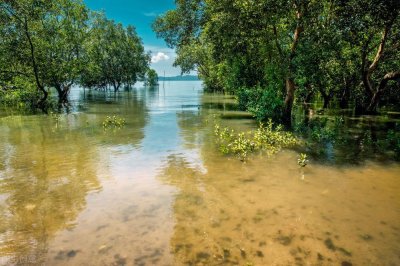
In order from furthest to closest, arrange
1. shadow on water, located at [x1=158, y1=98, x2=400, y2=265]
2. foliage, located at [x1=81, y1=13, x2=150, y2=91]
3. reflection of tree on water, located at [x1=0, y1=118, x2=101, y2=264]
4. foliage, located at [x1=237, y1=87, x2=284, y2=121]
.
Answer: foliage, located at [x1=81, y1=13, x2=150, y2=91], foliage, located at [x1=237, y1=87, x2=284, y2=121], reflection of tree on water, located at [x1=0, y1=118, x2=101, y2=264], shadow on water, located at [x1=158, y1=98, x2=400, y2=265]

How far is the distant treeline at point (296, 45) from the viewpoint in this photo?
1552 centimetres

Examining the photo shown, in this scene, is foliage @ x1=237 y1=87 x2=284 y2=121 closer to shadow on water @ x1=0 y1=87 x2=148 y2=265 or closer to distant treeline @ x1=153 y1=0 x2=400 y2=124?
distant treeline @ x1=153 y1=0 x2=400 y2=124

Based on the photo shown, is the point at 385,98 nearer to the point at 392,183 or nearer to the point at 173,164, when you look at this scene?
the point at 392,183

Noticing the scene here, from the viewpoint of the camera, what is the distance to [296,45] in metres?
19.2

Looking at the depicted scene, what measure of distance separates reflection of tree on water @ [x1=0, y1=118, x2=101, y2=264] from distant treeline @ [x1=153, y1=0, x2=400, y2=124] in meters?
12.3

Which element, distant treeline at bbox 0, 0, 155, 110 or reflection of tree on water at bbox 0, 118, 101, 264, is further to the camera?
distant treeline at bbox 0, 0, 155, 110

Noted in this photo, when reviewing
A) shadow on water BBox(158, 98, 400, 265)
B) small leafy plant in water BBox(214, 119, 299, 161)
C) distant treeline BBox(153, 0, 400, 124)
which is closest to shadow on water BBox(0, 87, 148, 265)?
shadow on water BBox(158, 98, 400, 265)

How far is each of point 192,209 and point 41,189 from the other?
4.64 meters

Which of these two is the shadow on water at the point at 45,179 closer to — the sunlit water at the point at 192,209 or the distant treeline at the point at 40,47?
the sunlit water at the point at 192,209

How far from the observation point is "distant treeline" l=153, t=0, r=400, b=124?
611 inches

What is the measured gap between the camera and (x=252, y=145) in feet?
44.2

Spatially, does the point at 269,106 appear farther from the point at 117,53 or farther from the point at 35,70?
the point at 117,53

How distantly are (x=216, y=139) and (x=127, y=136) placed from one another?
5118 mm

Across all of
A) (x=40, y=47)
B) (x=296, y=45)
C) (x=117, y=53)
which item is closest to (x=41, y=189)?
(x=296, y=45)
